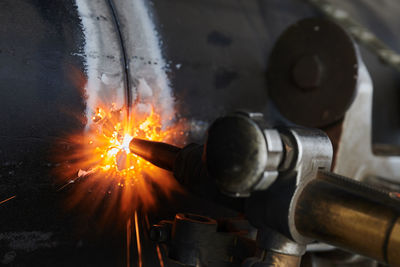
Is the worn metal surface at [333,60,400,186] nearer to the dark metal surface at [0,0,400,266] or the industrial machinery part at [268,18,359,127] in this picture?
the industrial machinery part at [268,18,359,127]

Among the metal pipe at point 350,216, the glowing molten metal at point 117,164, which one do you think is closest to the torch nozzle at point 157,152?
the glowing molten metal at point 117,164

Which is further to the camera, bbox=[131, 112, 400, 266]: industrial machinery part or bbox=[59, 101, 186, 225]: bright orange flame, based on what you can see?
bbox=[59, 101, 186, 225]: bright orange flame

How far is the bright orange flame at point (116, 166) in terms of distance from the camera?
104cm

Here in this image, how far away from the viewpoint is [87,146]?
3.41 feet

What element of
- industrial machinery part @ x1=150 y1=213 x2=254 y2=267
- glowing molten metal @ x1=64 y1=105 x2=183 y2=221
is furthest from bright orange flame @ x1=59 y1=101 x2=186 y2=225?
industrial machinery part @ x1=150 y1=213 x2=254 y2=267

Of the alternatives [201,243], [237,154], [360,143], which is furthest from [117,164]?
[360,143]

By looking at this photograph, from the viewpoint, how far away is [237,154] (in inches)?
29.4

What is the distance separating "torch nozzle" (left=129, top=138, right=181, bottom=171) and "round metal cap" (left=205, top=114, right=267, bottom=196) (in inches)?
8.6

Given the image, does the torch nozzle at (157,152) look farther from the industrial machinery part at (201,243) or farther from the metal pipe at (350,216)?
the metal pipe at (350,216)

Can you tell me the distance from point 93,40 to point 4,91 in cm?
24

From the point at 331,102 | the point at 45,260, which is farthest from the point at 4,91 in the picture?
the point at 331,102

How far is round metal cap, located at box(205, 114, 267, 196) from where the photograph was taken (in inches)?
28.7

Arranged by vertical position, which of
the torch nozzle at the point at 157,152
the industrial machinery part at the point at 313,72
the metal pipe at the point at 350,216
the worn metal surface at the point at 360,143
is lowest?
the metal pipe at the point at 350,216

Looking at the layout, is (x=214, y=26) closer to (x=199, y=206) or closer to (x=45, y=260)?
(x=199, y=206)
